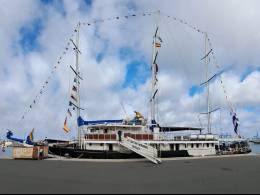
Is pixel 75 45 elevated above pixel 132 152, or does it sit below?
above

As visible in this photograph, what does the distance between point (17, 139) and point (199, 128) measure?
31727 millimetres

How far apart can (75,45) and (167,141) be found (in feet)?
69.8

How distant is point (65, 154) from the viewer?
155 ft

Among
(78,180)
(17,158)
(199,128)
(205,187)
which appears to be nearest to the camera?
(205,187)

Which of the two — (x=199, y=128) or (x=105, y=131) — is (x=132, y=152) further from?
(x=199, y=128)

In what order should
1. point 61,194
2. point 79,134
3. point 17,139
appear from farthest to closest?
point 17,139, point 79,134, point 61,194

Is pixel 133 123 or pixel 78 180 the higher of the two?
pixel 133 123

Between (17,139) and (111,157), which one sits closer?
(111,157)

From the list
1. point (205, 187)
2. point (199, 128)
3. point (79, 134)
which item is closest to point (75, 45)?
point (79, 134)

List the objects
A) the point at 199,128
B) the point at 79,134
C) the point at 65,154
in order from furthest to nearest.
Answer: the point at 199,128
the point at 79,134
the point at 65,154

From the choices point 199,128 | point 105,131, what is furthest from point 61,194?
point 199,128

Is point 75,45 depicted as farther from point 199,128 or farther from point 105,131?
point 199,128

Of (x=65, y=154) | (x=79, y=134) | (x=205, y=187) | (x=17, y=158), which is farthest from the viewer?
(x=79, y=134)

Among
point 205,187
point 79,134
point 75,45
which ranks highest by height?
point 75,45
